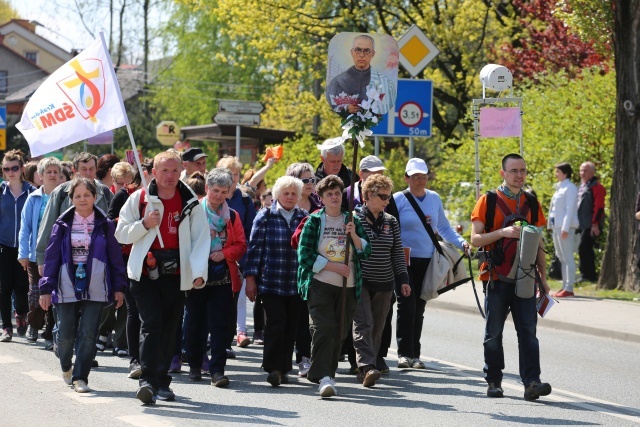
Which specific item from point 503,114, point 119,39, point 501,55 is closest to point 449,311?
point 503,114

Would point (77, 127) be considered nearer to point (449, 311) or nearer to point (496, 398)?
point (496, 398)

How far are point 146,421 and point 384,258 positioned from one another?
2.88m

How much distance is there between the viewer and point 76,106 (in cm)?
1031

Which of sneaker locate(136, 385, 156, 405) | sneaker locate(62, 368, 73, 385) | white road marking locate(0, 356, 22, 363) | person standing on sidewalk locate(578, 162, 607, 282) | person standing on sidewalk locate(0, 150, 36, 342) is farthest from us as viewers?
person standing on sidewalk locate(578, 162, 607, 282)

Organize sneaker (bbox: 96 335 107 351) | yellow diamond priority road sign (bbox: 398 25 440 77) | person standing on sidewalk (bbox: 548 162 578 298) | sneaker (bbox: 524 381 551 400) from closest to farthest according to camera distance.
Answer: sneaker (bbox: 524 381 551 400), sneaker (bbox: 96 335 107 351), yellow diamond priority road sign (bbox: 398 25 440 77), person standing on sidewalk (bbox: 548 162 578 298)

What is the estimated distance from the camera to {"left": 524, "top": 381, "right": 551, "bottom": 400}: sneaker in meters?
9.66

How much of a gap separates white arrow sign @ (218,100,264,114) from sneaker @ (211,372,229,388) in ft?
38.6

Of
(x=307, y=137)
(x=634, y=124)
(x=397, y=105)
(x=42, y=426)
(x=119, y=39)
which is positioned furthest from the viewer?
(x=119, y=39)

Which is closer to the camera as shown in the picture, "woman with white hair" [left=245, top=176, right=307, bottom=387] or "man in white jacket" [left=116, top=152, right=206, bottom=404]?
"man in white jacket" [left=116, top=152, right=206, bottom=404]

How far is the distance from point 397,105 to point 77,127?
769 cm

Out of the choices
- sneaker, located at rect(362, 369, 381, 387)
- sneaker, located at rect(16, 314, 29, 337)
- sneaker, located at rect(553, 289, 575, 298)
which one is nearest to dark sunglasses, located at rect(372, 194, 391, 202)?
sneaker, located at rect(362, 369, 381, 387)

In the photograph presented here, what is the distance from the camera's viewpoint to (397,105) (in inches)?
682

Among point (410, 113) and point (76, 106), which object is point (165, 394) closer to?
point (76, 106)

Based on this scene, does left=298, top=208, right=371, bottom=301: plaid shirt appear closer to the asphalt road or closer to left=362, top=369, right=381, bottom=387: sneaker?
left=362, top=369, right=381, bottom=387: sneaker
